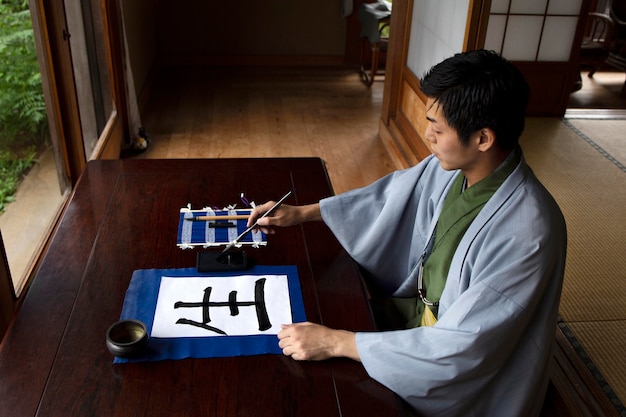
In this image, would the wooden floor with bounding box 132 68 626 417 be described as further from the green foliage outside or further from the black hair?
the black hair

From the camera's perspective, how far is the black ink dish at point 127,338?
1118 millimetres

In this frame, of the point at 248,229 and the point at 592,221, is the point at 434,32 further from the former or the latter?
the point at 248,229

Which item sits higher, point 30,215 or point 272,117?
point 30,215

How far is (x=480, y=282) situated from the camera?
1.17 metres

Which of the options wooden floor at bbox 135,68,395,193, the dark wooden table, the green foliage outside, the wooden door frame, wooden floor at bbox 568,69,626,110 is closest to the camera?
the dark wooden table

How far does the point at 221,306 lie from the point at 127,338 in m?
0.21

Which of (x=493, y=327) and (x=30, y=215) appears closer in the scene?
(x=493, y=327)

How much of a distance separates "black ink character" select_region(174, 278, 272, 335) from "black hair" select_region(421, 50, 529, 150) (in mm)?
547

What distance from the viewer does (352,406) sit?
1.06 metres

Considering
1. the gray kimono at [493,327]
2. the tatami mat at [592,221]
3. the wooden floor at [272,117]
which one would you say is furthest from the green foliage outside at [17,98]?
the tatami mat at [592,221]

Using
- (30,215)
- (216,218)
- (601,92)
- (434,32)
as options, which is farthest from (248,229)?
(601,92)

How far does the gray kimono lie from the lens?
3.75ft

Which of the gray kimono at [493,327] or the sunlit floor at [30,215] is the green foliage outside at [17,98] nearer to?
the sunlit floor at [30,215]

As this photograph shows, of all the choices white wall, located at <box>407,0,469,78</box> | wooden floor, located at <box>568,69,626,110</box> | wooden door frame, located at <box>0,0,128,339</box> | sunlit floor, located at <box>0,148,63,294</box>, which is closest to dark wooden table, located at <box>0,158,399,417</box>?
sunlit floor, located at <box>0,148,63,294</box>
